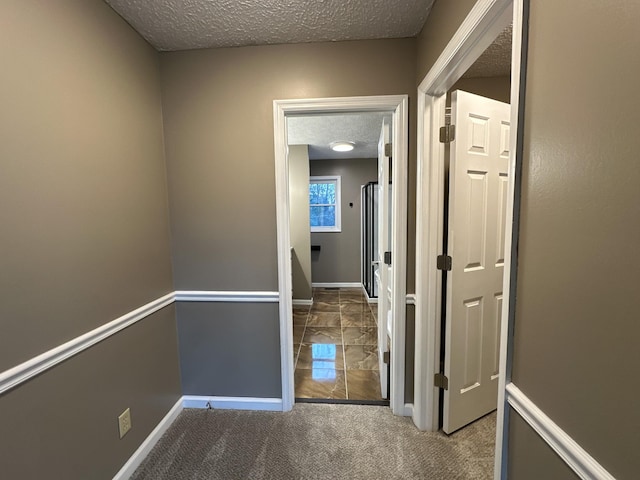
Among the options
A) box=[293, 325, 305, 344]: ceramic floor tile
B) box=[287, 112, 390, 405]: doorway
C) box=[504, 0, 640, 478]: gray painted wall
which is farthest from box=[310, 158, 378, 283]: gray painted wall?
box=[504, 0, 640, 478]: gray painted wall

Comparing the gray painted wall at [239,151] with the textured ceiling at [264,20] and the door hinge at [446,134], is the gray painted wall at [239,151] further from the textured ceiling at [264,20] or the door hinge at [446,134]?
the door hinge at [446,134]

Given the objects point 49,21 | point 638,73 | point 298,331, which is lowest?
point 298,331

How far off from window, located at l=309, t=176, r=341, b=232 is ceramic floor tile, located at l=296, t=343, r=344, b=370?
2564mm

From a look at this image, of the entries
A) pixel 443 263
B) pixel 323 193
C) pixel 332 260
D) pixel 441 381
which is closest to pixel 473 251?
pixel 443 263

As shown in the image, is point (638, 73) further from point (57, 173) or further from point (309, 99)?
point (57, 173)

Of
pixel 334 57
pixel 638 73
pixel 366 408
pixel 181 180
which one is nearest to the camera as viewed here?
pixel 638 73

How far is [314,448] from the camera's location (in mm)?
1597

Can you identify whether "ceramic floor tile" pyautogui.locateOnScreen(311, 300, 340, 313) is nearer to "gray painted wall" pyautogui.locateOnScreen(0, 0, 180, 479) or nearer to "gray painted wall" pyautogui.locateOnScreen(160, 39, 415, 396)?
"gray painted wall" pyautogui.locateOnScreen(160, 39, 415, 396)

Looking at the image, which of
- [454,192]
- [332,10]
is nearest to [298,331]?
[454,192]

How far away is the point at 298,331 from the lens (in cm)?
333

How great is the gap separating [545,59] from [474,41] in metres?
0.49

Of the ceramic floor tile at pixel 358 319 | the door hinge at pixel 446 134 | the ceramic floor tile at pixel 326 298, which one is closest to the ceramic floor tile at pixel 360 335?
the ceramic floor tile at pixel 358 319

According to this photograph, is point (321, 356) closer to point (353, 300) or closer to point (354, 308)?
point (354, 308)

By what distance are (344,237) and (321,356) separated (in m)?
2.72
